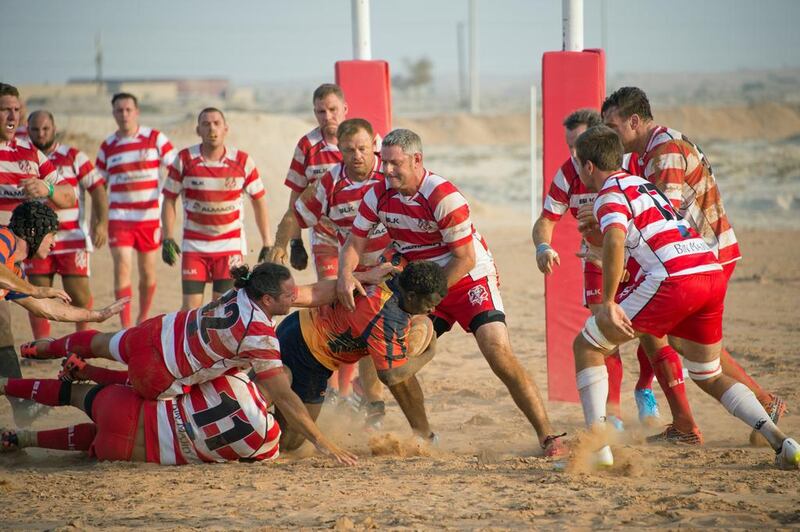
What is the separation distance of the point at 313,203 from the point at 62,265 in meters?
2.98

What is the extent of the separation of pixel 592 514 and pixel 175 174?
5.76 m

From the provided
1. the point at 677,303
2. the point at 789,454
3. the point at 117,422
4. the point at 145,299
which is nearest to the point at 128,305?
the point at 145,299

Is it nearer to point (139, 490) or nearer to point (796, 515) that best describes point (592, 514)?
point (796, 515)

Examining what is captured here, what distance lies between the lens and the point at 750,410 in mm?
5766

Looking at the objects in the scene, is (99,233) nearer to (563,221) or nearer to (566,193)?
(563,221)

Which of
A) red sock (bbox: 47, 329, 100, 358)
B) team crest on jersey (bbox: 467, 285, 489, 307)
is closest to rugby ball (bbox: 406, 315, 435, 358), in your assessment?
team crest on jersey (bbox: 467, 285, 489, 307)

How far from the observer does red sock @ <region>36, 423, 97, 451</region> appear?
20.7 ft

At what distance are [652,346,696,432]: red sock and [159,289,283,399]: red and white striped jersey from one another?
2704mm

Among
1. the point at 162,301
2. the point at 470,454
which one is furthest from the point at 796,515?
the point at 162,301

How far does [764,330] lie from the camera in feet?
34.4

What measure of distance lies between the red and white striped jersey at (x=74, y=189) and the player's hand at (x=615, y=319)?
222 inches

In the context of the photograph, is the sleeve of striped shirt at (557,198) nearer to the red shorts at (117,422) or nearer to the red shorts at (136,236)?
the red shorts at (117,422)

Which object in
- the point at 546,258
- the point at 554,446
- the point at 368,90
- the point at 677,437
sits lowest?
the point at 677,437

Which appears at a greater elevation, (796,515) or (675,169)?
(675,169)
